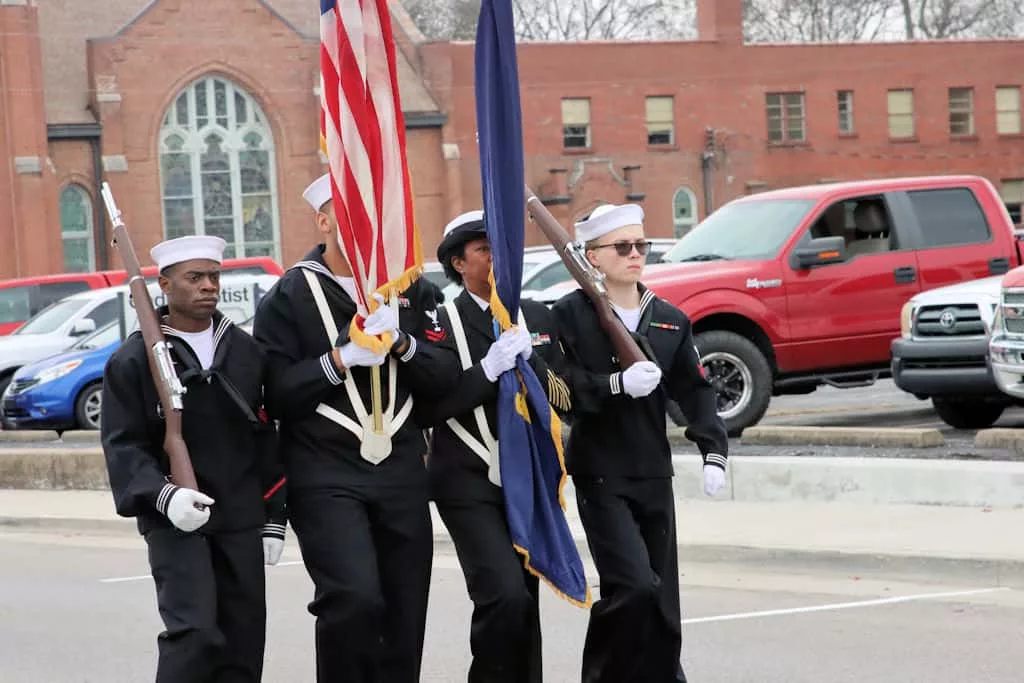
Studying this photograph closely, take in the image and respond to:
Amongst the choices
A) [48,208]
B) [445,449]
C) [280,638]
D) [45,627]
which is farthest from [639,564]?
[48,208]

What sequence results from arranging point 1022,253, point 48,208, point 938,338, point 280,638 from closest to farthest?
point 280,638 → point 938,338 → point 1022,253 → point 48,208

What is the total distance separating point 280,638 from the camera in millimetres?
9633

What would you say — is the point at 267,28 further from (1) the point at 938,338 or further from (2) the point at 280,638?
(2) the point at 280,638

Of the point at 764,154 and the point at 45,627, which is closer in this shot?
the point at 45,627

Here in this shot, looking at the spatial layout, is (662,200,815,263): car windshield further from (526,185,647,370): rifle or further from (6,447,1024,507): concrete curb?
(526,185,647,370): rifle

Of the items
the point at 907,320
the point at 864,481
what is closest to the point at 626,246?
the point at 864,481

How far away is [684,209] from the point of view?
186 ft

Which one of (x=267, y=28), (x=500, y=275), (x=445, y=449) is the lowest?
(x=445, y=449)

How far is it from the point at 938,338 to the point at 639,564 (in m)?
8.85

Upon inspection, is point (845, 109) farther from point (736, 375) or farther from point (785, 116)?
point (736, 375)

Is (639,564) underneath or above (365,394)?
underneath

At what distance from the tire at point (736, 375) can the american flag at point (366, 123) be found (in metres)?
8.27

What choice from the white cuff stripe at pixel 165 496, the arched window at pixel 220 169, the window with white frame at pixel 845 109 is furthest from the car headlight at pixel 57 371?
the window with white frame at pixel 845 109

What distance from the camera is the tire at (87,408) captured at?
22.6m
